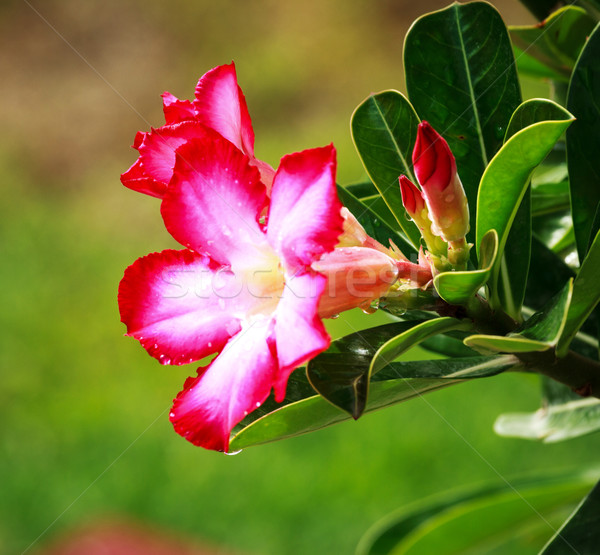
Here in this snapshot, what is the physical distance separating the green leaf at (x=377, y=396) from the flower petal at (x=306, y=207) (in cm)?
11

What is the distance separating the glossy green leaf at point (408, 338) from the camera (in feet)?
1.48

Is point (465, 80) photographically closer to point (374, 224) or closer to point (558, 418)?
point (374, 224)

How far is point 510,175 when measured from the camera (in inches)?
18.9

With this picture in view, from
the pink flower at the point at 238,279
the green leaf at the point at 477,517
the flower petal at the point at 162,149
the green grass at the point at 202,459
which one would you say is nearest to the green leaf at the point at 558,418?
the green leaf at the point at 477,517

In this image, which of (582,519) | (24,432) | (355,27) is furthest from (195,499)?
(355,27)

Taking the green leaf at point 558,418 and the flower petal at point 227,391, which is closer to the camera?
the flower petal at point 227,391

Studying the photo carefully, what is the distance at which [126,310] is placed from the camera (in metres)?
0.49

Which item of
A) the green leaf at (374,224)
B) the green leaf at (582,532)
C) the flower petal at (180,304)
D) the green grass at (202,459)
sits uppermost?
the flower petal at (180,304)

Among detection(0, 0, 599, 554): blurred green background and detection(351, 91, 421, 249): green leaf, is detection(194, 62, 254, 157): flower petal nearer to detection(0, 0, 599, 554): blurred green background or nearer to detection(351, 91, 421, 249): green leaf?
detection(351, 91, 421, 249): green leaf

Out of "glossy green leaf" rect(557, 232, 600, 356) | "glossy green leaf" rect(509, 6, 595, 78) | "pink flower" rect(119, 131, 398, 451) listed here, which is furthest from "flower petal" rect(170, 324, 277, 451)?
"glossy green leaf" rect(509, 6, 595, 78)

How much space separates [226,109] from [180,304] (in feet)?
0.45

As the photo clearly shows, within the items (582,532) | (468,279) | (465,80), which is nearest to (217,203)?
(468,279)

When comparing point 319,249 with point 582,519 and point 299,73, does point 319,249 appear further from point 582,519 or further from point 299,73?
point 299,73

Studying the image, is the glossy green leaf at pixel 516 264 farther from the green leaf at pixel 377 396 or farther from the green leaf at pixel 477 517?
the green leaf at pixel 477 517
